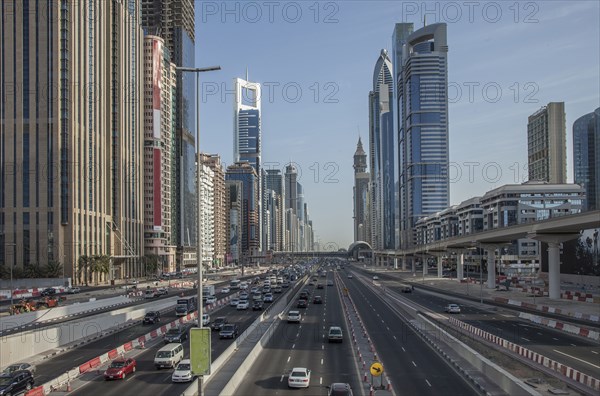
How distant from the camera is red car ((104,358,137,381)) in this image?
2984 cm

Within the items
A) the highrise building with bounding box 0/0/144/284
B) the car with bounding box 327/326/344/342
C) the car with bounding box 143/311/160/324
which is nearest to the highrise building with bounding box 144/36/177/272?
the highrise building with bounding box 0/0/144/284

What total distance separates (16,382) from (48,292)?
219 ft

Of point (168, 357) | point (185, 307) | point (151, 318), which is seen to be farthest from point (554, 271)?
point (168, 357)

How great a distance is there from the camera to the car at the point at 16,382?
2614 cm

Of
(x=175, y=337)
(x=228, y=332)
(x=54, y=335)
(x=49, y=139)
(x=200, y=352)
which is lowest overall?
(x=228, y=332)

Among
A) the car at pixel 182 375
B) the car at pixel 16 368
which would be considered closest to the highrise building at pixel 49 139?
the car at pixel 16 368

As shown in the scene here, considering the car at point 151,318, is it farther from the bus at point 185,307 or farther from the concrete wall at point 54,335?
the bus at point 185,307

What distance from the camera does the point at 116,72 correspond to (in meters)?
142

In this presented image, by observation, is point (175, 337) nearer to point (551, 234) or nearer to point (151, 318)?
point (151, 318)

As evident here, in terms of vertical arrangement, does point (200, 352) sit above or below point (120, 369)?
above

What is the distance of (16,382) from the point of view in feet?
88.5

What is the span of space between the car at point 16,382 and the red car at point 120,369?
3586 mm

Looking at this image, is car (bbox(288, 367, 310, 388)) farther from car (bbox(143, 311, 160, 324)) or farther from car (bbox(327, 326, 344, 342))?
car (bbox(143, 311, 160, 324))

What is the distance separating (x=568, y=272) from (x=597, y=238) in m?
14.5
